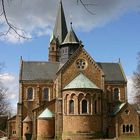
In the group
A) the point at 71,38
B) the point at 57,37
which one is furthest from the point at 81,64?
the point at 57,37

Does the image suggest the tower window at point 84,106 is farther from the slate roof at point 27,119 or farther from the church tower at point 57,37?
the church tower at point 57,37

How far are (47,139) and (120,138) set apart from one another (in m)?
12.6

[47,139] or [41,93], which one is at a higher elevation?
[41,93]

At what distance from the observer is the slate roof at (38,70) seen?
2468 inches

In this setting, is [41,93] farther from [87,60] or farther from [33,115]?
[87,60]

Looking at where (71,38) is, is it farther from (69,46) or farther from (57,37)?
(57,37)

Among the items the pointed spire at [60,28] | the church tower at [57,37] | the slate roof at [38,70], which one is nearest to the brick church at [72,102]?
the slate roof at [38,70]

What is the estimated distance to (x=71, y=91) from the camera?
172 ft

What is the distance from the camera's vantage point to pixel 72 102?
171 ft

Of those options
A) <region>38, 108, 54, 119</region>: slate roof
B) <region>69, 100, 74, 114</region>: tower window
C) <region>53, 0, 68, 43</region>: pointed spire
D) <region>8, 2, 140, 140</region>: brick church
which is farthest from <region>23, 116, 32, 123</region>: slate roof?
<region>53, 0, 68, 43</region>: pointed spire

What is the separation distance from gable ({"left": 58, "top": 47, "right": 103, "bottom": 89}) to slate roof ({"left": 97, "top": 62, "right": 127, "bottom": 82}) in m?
8.68

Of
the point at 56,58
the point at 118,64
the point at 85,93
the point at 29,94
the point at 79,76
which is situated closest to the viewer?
the point at 85,93

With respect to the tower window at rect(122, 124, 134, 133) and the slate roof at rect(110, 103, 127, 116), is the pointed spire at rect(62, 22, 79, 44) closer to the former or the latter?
the slate roof at rect(110, 103, 127, 116)

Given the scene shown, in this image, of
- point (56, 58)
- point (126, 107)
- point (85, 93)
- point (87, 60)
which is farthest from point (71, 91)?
point (56, 58)
